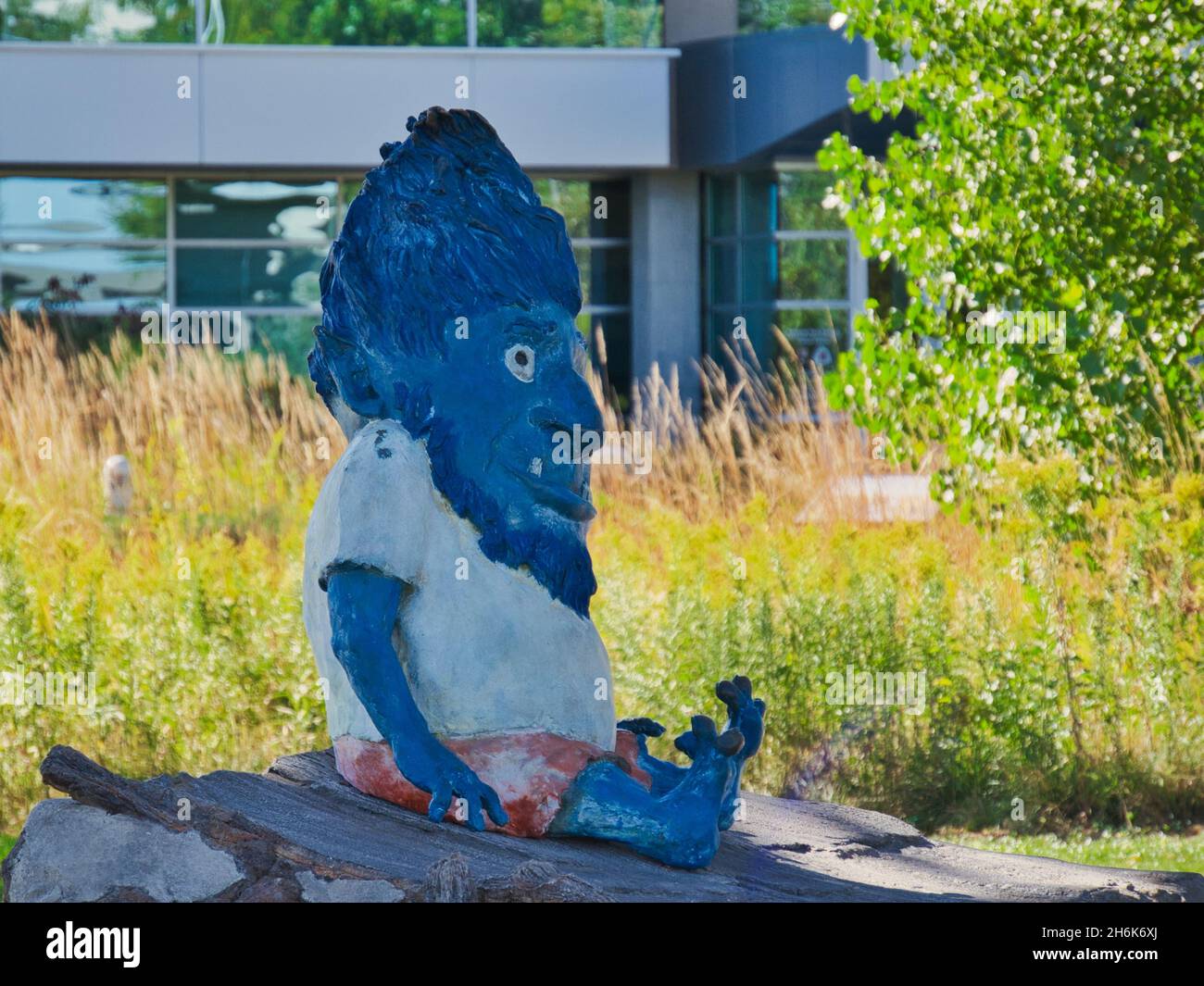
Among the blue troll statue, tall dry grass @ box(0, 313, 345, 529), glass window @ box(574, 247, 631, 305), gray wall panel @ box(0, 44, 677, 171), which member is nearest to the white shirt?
the blue troll statue

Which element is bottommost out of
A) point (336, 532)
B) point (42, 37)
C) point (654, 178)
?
point (336, 532)

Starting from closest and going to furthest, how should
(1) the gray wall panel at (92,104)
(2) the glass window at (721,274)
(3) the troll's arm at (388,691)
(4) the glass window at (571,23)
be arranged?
(3) the troll's arm at (388,691), (1) the gray wall panel at (92,104), (4) the glass window at (571,23), (2) the glass window at (721,274)

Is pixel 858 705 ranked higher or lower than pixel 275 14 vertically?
lower

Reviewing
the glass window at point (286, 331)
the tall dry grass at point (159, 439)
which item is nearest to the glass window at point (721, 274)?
the glass window at point (286, 331)

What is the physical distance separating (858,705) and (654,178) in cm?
1141

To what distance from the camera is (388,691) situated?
3000 millimetres

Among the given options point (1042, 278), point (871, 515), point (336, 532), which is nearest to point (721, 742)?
point (336, 532)

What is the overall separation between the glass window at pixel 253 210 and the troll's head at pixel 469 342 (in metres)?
12.7

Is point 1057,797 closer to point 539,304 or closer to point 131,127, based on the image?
point 539,304

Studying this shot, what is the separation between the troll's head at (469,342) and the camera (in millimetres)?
3178

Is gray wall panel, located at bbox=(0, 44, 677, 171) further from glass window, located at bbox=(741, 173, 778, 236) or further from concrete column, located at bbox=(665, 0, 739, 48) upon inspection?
glass window, located at bbox=(741, 173, 778, 236)

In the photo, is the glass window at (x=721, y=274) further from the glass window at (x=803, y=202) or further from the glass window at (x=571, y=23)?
the glass window at (x=571, y=23)

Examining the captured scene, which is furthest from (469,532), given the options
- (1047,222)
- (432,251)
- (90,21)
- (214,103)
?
(90,21)

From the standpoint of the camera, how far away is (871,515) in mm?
7043
